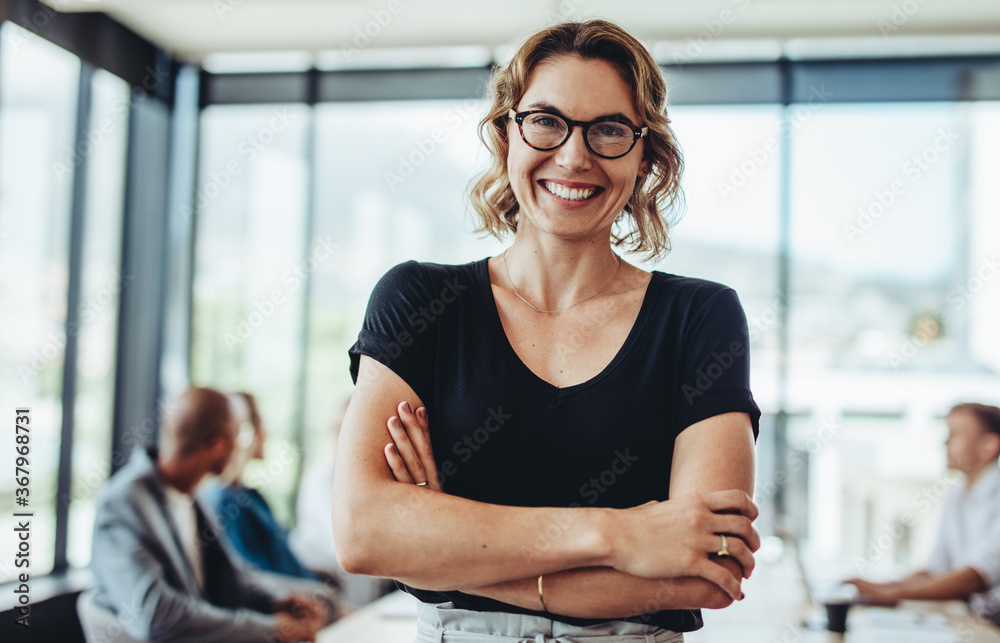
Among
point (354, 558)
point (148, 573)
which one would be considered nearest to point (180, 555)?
point (148, 573)

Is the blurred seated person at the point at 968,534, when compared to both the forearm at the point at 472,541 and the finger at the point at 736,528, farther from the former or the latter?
the forearm at the point at 472,541

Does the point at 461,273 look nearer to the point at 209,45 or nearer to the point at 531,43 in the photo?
the point at 531,43

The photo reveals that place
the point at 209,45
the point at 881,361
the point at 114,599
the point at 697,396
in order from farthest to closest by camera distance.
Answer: the point at 209,45 → the point at 881,361 → the point at 114,599 → the point at 697,396

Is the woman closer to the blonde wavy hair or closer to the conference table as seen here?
the blonde wavy hair

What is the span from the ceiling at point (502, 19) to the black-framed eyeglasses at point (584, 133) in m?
3.19

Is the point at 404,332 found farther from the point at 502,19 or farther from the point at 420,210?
the point at 420,210

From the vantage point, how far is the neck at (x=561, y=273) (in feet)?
4.47

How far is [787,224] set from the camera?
4.79m

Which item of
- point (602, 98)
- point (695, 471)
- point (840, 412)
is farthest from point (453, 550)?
point (840, 412)

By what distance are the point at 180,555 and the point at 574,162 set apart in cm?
223

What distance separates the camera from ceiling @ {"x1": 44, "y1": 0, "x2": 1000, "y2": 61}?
423 centimetres

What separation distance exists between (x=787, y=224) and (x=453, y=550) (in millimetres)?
4220

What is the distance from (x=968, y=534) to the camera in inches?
135

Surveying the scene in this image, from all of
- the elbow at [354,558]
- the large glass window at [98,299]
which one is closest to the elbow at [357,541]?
the elbow at [354,558]
